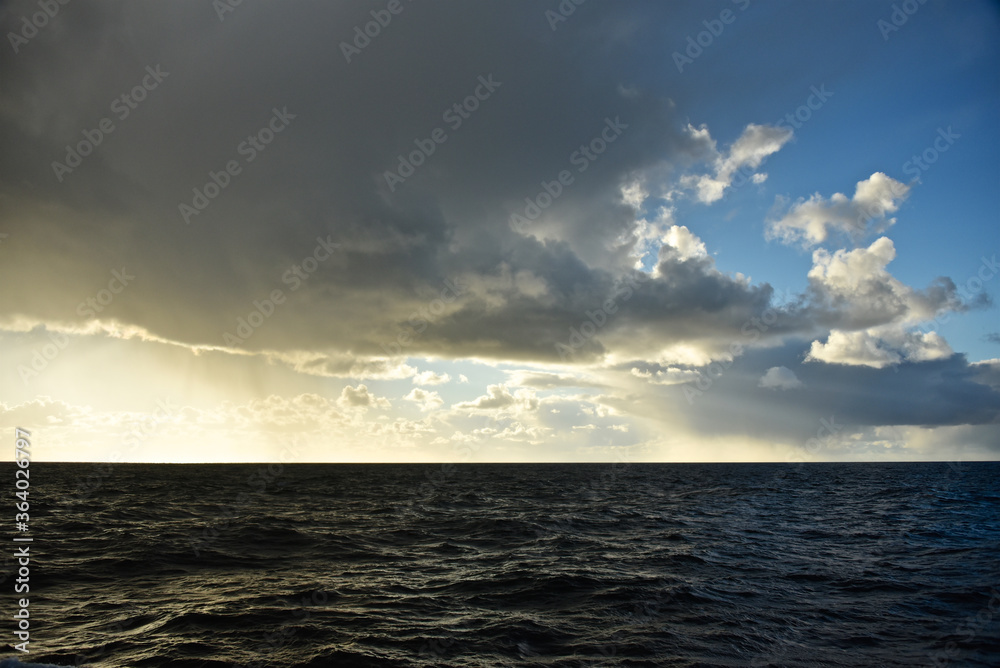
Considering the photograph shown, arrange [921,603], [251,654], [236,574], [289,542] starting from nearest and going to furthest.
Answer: [251,654], [921,603], [236,574], [289,542]

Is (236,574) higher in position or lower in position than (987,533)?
higher

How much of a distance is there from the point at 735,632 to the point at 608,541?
14.0 meters

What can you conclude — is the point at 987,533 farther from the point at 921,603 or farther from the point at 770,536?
the point at 921,603

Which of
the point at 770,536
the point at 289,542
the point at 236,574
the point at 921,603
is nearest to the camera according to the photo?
the point at 921,603

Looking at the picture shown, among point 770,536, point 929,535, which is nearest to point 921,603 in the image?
A: point 770,536

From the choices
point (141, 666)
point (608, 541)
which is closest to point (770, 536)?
point (608, 541)

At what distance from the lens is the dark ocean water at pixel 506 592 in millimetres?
13195

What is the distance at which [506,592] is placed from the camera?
18281mm

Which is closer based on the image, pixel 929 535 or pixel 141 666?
pixel 141 666

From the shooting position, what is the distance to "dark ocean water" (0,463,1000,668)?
1320 centimetres

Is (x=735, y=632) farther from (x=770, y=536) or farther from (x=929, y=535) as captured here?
(x=929, y=535)

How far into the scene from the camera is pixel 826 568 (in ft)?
73.2

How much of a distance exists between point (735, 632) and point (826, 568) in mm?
10933

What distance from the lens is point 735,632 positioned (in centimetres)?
1461
